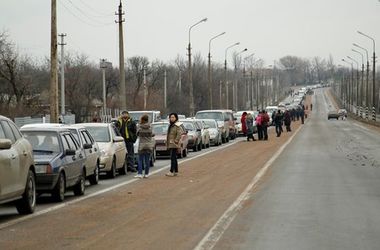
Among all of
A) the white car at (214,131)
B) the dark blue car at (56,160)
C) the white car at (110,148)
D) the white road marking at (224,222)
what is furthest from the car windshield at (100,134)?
the white car at (214,131)

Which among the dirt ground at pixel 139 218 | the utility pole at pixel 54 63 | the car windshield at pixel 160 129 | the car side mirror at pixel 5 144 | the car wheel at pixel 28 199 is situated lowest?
the dirt ground at pixel 139 218

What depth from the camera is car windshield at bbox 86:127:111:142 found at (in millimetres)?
22047

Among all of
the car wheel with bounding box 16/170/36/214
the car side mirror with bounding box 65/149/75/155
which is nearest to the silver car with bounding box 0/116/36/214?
the car wheel with bounding box 16/170/36/214

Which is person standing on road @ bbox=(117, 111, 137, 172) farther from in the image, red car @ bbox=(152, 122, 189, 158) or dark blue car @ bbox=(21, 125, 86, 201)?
red car @ bbox=(152, 122, 189, 158)

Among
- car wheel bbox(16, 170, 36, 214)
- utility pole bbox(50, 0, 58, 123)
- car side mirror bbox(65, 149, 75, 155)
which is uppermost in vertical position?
utility pole bbox(50, 0, 58, 123)

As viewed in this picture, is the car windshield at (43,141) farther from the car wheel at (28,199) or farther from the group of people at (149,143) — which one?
the group of people at (149,143)

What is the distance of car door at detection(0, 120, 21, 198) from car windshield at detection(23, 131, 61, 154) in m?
2.95

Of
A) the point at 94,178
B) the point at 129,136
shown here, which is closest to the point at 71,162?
the point at 94,178

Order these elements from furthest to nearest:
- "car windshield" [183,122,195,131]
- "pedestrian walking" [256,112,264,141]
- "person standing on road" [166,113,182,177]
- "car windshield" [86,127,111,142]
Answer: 1. "pedestrian walking" [256,112,264,141]
2. "car windshield" [183,122,195,131]
3. "car windshield" [86,127,111,142]
4. "person standing on road" [166,113,182,177]

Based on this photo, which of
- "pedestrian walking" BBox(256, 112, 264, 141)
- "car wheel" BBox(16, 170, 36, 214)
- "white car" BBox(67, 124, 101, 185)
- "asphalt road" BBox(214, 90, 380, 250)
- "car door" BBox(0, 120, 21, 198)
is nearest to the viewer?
"asphalt road" BBox(214, 90, 380, 250)

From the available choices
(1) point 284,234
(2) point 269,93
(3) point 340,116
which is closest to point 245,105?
(3) point 340,116

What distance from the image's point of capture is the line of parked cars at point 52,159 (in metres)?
12.2

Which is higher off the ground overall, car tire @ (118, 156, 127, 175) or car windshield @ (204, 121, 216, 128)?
car windshield @ (204, 121, 216, 128)

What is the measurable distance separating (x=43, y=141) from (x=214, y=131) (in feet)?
88.8
